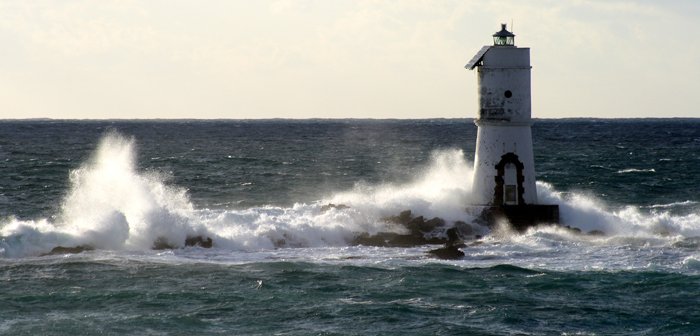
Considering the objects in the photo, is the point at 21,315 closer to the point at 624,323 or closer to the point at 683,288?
the point at 624,323

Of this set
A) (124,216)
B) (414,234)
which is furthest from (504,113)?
(124,216)

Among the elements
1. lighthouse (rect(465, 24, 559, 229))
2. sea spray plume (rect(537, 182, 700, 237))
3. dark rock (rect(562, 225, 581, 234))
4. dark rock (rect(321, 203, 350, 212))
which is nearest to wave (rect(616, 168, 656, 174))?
sea spray plume (rect(537, 182, 700, 237))

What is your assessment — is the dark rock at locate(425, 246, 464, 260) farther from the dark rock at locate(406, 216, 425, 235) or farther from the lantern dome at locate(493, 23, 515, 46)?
the lantern dome at locate(493, 23, 515, 46)

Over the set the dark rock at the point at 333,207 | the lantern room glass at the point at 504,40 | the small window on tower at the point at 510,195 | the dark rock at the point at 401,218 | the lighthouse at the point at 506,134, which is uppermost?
the lantern room glass at the point at 504,40

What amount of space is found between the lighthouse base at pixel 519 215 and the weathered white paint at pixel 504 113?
228 mm

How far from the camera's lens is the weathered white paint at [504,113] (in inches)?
716

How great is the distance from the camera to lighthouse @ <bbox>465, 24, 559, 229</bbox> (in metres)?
18.2

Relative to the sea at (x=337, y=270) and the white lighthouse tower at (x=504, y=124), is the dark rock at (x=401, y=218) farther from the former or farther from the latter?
the white lighthouse tower at (x=504, y=124)

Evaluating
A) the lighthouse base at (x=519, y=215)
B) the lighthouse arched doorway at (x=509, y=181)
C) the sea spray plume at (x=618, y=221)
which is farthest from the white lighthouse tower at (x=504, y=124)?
the sea spray plume at (x=618, y=221)

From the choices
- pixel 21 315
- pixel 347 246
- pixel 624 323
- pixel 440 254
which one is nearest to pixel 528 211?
pixel 440 254

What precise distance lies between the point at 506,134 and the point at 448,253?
12.8ft

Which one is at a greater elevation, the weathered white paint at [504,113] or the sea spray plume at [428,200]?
the weathered white paint at [504,113]

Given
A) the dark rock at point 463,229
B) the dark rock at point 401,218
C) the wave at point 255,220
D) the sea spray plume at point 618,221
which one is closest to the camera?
the wave at point 255,220

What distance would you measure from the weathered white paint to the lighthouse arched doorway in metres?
0.03
